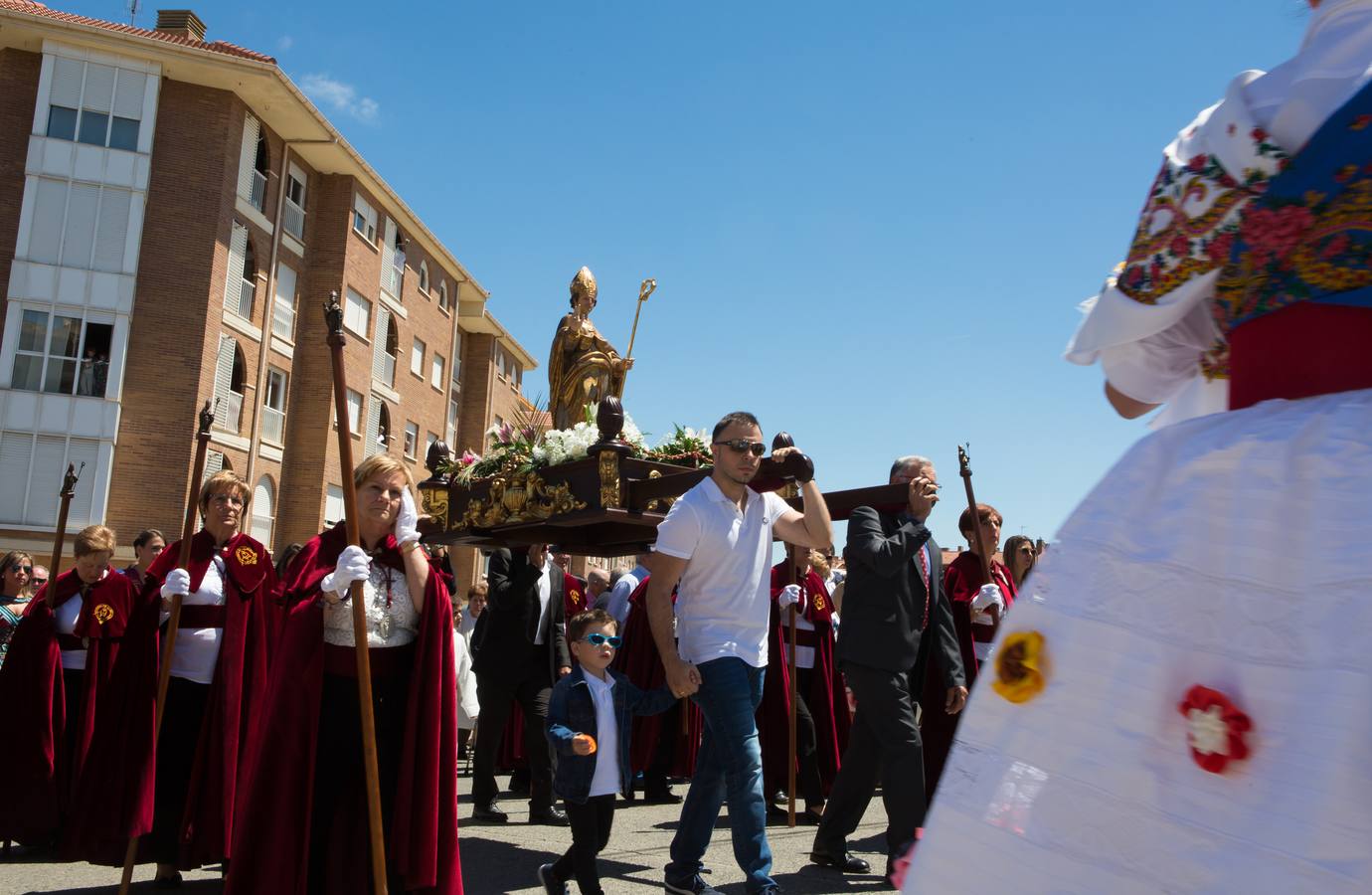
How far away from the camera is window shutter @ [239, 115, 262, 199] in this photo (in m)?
28.5

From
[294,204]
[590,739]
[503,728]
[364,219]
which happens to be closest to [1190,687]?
[590,739]

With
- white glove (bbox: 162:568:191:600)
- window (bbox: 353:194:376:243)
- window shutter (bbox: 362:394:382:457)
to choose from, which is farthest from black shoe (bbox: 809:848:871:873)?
window (bbox: 353:194:376:243)

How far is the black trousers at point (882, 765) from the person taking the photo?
18.3 ft

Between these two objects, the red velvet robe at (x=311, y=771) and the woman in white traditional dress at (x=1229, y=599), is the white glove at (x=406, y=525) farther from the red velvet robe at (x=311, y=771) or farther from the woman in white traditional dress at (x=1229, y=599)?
the woman in white traditional dress at (x=1229, y=599)

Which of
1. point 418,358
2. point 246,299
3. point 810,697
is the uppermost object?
point 418,358

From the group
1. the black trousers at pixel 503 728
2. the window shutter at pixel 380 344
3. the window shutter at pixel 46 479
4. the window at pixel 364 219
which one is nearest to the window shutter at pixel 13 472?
the window shutter at pixel 46 479

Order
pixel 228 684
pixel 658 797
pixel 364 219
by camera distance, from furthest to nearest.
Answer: pixel 364 219 → pixel 658 797 → pixel 228 684

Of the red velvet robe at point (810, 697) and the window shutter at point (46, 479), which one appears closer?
the red velvet robe at point (810, 697)

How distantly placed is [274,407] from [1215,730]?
31.9 metres

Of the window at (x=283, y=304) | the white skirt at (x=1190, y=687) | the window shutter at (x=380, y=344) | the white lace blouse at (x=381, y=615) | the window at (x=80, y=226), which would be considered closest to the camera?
the white skirt at (x=1190, y=687)

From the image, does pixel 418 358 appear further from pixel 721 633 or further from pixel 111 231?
pixel 721 633

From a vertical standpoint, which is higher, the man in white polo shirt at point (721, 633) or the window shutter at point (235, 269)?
the window shutter at point (235, 269)

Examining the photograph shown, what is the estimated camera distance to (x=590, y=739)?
525 centimetres

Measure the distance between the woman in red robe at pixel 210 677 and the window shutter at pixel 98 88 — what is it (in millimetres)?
24997
